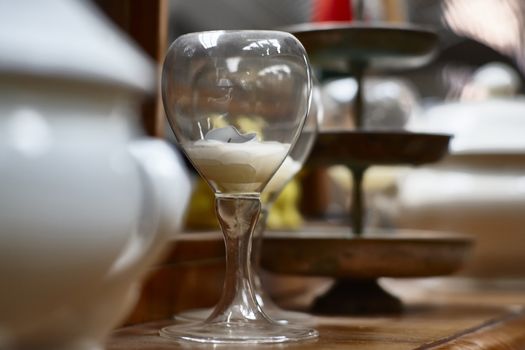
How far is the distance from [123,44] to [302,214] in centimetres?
151

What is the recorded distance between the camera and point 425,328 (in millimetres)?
769

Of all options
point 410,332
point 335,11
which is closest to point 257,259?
point 410,332

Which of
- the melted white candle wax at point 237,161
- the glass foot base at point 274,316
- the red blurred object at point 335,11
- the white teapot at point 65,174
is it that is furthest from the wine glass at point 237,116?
the red blurred object at point 335,11

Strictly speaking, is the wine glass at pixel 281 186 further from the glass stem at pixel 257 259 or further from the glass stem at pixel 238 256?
the glass stem at pixel 238 256

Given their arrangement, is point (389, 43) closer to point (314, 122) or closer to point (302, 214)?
point (314, 122)

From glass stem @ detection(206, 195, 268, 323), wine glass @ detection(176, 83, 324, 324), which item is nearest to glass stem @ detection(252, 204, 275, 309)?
wine glass @ detection(176, 83, 324, 324)

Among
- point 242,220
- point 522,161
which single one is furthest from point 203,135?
point 522,161

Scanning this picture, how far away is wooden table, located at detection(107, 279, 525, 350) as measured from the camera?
64 cm

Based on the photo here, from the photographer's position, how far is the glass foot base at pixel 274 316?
2.54 ft

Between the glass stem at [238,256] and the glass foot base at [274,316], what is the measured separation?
0.09 meters

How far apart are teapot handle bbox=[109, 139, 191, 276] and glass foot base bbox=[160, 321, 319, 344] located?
0.60ft

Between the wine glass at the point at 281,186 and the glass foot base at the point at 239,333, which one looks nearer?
the glass foot base at the point at 239,333

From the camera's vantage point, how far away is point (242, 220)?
660 mm

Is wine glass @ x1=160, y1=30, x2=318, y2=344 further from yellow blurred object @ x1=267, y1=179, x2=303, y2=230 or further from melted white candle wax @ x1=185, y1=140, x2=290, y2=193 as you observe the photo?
yellow blurred object @ x1=267, y1=179, x2=303, y2=230
